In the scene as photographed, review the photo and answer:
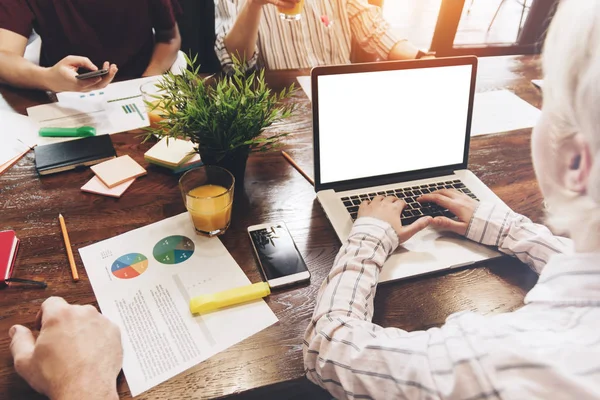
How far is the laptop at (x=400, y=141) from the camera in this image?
0.89 m

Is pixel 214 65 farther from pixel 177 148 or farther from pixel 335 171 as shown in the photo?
pixel 335 171

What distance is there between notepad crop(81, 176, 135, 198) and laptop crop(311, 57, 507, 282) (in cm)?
45

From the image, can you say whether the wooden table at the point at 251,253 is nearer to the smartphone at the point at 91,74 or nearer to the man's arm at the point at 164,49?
the smartphone at the point at 91,74

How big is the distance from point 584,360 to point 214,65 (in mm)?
1894

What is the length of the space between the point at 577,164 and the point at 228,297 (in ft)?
1.86

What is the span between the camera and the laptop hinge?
3.24 ft

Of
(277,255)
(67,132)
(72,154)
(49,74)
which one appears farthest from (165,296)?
(49,74)

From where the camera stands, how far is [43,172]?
1.00 metres

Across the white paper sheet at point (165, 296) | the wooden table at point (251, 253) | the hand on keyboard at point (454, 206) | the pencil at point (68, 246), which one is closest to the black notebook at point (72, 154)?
the wooden table at point (251, 253)

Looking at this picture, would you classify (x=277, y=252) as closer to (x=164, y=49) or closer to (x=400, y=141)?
(x=400, y=141)

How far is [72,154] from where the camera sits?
105 centimetres

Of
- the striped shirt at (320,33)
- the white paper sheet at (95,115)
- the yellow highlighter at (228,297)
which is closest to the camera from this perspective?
the yellow highlighter at (228,297)

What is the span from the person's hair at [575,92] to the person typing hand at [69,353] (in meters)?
0.69

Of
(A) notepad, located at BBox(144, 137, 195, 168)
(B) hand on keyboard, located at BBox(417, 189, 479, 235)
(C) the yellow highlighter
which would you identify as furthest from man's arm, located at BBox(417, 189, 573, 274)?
(A) notepad, located at BBox(144, 137, 195, 168)
